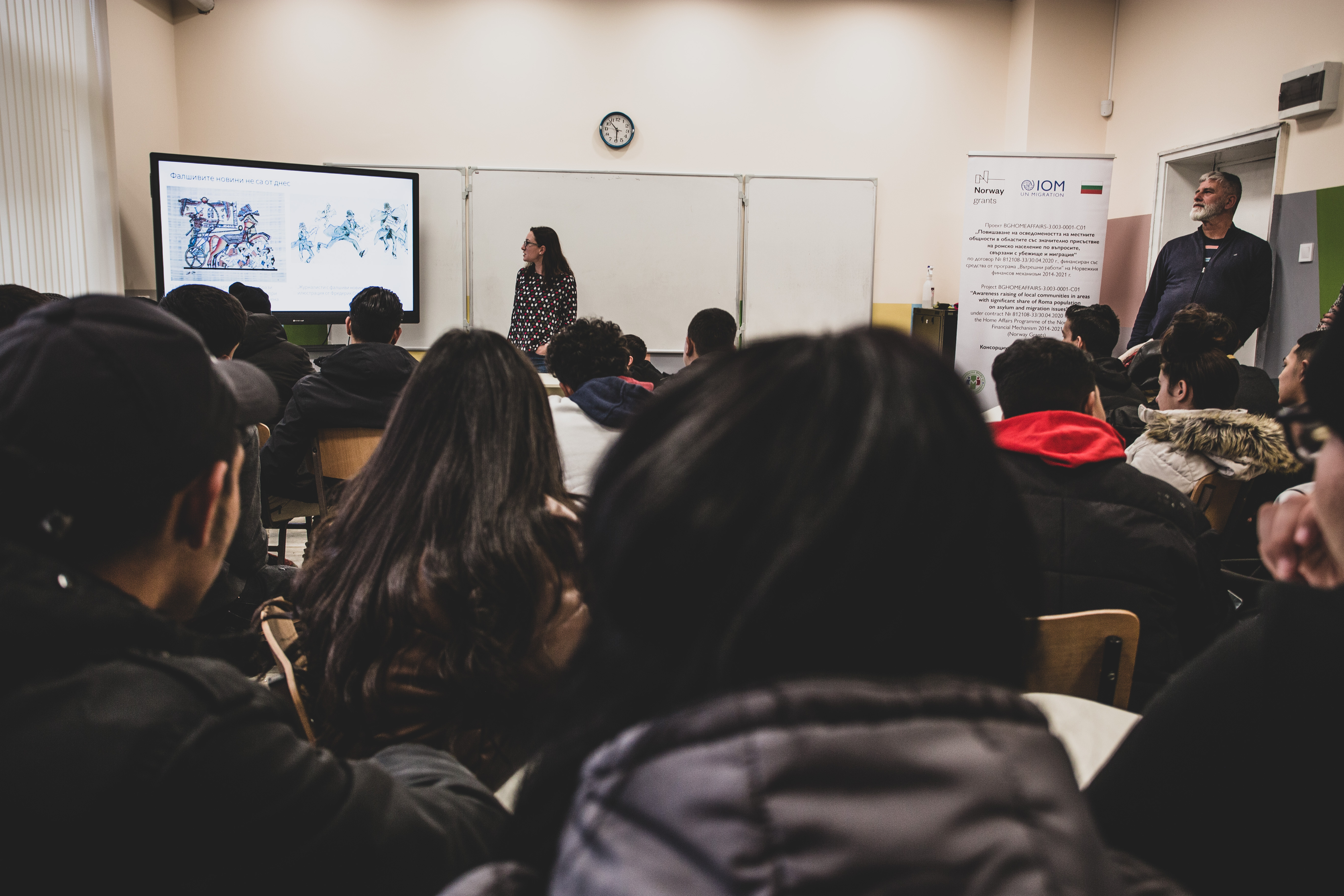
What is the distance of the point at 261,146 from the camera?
18.6 feet

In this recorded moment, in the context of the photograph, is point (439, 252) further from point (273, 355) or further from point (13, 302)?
point (13, 302)

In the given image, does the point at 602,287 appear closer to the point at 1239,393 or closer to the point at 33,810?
Answer: the point at 1239,393

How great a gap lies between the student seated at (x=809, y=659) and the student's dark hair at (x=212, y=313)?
2817 mm

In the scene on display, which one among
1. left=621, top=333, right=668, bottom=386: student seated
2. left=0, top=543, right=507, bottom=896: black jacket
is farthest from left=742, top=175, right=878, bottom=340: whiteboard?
left=0, top=543, right=507, bottom=896: black jacket

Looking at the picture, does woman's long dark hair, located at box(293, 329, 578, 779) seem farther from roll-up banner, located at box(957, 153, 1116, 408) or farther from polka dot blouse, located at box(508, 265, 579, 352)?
roll-up banner, located at box(957, 153, 1116, 408)

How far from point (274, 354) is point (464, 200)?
256 centimetres

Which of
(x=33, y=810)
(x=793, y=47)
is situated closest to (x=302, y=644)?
(x=33, y=810)

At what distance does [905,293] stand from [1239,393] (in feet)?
9.69

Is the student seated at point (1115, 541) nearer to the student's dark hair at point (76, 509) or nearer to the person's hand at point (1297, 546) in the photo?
the person's hand at point (1297, 546)

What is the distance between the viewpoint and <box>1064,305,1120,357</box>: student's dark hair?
419 centimetres

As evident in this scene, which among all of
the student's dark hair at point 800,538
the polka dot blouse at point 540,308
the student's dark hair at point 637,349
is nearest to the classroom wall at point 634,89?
the polka dot blouse at point 540,308

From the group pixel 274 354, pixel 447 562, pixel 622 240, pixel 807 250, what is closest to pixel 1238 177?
pixel 807 250

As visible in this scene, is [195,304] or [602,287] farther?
[602,287]

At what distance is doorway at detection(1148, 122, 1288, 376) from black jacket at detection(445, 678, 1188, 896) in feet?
17.2
